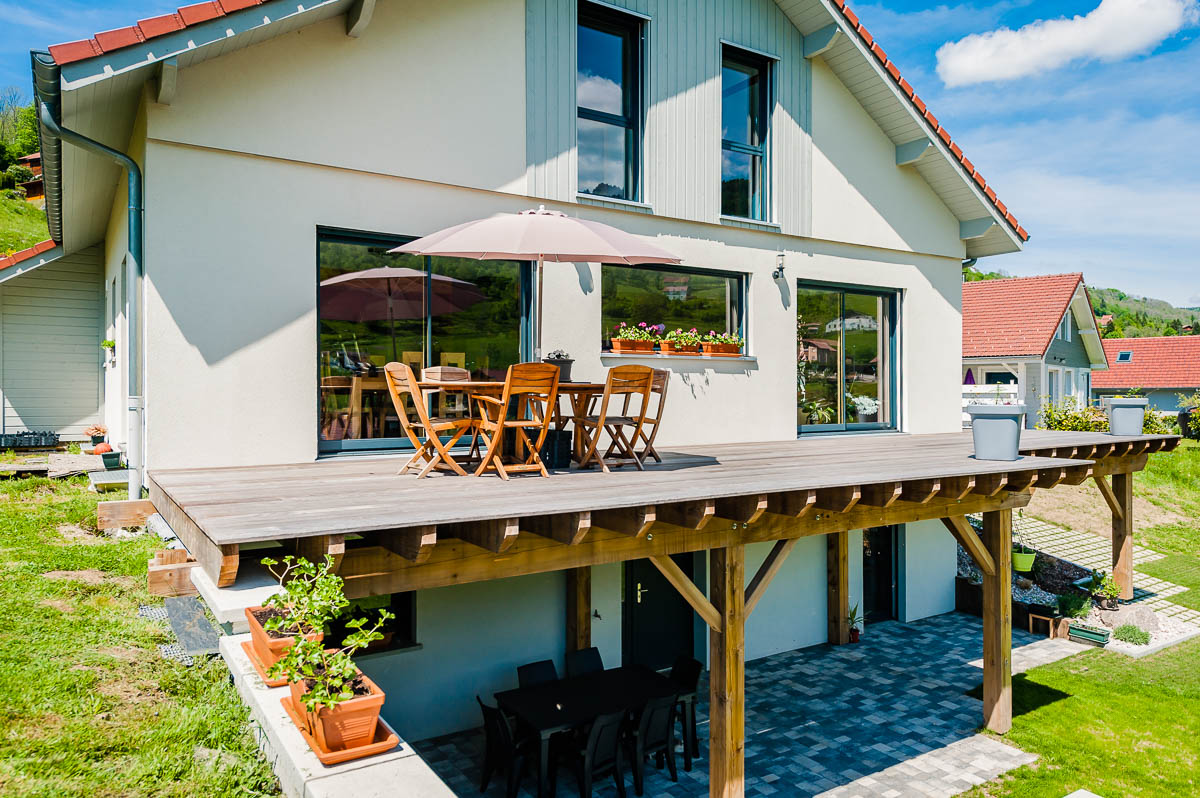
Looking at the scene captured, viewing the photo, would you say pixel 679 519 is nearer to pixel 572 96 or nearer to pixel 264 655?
pixel 264 655

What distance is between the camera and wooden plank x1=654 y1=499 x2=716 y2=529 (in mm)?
4961

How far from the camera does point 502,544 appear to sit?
417 cm

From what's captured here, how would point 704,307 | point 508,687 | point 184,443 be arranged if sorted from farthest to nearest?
point 704,307 → point 508,687 → point 184,443

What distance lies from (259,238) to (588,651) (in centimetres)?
495

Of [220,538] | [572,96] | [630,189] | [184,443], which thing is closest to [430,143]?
[572,96]

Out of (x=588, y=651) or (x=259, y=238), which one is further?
(x=588, y=651)

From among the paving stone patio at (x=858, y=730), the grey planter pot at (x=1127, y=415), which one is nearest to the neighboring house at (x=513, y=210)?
the paving stone patio at (x=858, y=730)

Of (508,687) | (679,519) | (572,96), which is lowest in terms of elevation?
(508,687)

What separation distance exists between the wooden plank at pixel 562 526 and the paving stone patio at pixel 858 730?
3.36 meters

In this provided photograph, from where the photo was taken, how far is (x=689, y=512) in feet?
16.5

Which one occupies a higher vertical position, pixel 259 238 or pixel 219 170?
pixel 219 170

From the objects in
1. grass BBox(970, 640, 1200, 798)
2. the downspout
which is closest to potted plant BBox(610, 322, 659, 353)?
the downspout

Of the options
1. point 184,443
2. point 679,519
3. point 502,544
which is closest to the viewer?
point 502,544

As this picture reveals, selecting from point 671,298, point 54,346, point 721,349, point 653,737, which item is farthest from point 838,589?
point 54,346
